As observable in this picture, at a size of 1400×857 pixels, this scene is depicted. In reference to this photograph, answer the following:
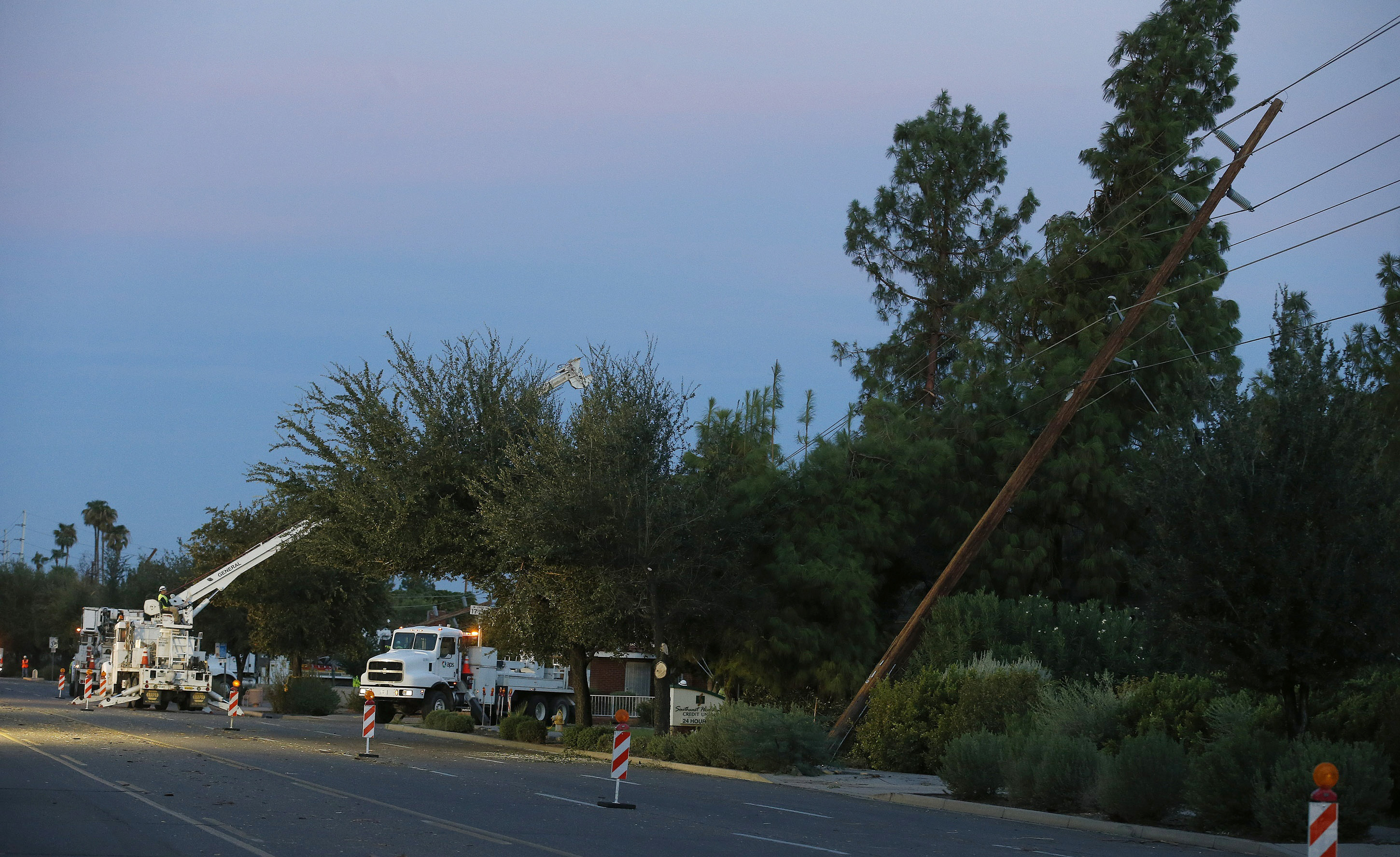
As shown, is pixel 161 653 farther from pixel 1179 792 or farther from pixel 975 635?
pixel 1179 792

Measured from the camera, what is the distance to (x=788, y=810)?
56.0 ft

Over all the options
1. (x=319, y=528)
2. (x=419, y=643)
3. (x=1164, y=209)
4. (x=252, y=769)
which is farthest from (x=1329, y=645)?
(x=419, y=643)

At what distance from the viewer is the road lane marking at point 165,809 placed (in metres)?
11.0

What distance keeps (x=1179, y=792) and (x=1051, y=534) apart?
20635 mm

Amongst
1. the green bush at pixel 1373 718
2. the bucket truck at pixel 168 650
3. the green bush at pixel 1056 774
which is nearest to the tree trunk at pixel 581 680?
the bucket truck at pixel 168 650

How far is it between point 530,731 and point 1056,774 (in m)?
17.5

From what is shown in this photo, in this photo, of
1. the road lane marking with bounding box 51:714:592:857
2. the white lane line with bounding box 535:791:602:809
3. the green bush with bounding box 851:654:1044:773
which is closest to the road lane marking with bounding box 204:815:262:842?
the road lane marking with bounding box 51:714:592:857

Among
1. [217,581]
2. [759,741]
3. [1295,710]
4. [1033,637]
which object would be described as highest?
[217,581]

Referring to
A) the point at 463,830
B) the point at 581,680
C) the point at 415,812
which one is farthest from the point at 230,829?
the point at 581,680

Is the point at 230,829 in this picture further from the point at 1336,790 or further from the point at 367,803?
the point at 1336,790

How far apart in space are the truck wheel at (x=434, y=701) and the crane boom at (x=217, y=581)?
21.6 feet

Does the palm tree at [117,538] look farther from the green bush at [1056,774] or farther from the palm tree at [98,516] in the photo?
the green bush at [1056,774]

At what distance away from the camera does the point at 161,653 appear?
132ft

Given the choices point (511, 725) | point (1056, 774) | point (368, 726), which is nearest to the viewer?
point (1056, 774)
